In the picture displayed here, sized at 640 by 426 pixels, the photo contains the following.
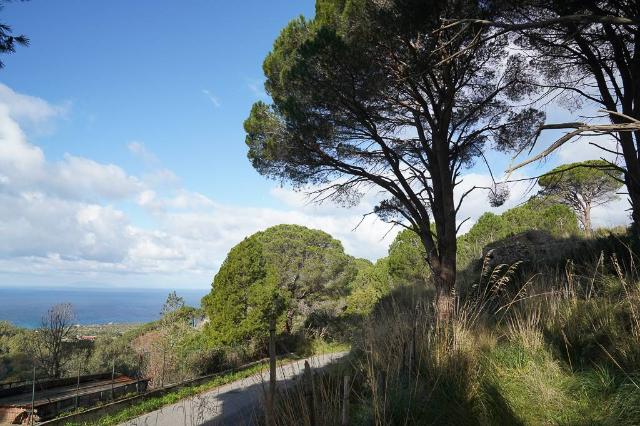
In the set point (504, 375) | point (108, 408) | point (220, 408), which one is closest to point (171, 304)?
point (108, 408)

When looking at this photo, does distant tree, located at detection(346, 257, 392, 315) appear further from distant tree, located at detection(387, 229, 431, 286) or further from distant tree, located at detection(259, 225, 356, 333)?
distant tree, located at detection(259, 225, 356, 333)

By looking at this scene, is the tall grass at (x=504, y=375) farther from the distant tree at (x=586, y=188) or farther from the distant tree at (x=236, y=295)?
the distant tree at (x=586, y=188)

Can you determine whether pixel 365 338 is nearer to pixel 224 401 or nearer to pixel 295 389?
pixel 295 389

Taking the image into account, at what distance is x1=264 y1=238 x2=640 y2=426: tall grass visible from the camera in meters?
2.47

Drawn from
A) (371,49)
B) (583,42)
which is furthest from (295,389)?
(583,42)

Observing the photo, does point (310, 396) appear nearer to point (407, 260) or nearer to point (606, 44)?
point (606, 44)

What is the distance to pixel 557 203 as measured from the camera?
63.6 ft

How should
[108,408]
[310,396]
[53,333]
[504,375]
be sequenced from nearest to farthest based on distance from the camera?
[310,396] → [504,375] → [108,408] → [53,333]

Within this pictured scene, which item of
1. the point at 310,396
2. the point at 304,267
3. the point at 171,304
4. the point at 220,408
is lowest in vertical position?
the point at 220,408

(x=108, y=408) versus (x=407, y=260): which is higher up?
(x=407, y=260)

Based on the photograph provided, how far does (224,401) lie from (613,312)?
26.3 feet

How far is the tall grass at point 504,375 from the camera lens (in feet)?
8.12

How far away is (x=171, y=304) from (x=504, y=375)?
17688 millimetres

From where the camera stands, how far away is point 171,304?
18.6 m
